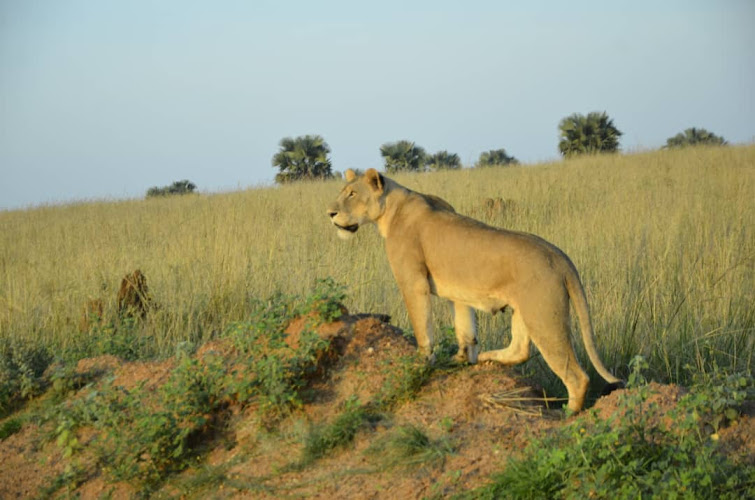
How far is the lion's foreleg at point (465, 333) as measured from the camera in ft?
17.8

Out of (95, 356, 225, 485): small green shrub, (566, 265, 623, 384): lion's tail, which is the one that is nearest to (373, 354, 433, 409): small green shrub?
(566, 265, 623, 384): lion's tail

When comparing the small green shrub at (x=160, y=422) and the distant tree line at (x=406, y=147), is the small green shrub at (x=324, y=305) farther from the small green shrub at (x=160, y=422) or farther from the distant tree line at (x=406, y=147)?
the distant tree line at (x=406, y=147)

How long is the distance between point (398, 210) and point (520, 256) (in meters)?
1.24

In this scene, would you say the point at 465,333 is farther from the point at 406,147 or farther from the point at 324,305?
the point at 406,147

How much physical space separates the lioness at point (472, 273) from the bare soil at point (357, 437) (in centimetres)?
26

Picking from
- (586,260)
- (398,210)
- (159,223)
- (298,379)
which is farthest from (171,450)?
(159,223)

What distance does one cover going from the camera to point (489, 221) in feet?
40.9

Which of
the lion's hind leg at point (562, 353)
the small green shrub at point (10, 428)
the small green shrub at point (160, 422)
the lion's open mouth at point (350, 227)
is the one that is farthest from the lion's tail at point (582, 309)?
the small green shrub at point (10, 428)

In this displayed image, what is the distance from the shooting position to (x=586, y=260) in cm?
912

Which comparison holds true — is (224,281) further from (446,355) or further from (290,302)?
(446,355)

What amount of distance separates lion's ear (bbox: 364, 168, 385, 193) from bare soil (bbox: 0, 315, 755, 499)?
981mm

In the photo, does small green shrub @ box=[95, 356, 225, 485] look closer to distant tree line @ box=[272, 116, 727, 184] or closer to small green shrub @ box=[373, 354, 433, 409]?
small green shrub @ box=[373, 354, 433, 409]

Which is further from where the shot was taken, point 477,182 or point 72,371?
point 477,182

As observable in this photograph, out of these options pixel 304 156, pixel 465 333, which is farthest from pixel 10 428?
pixel 304 156
